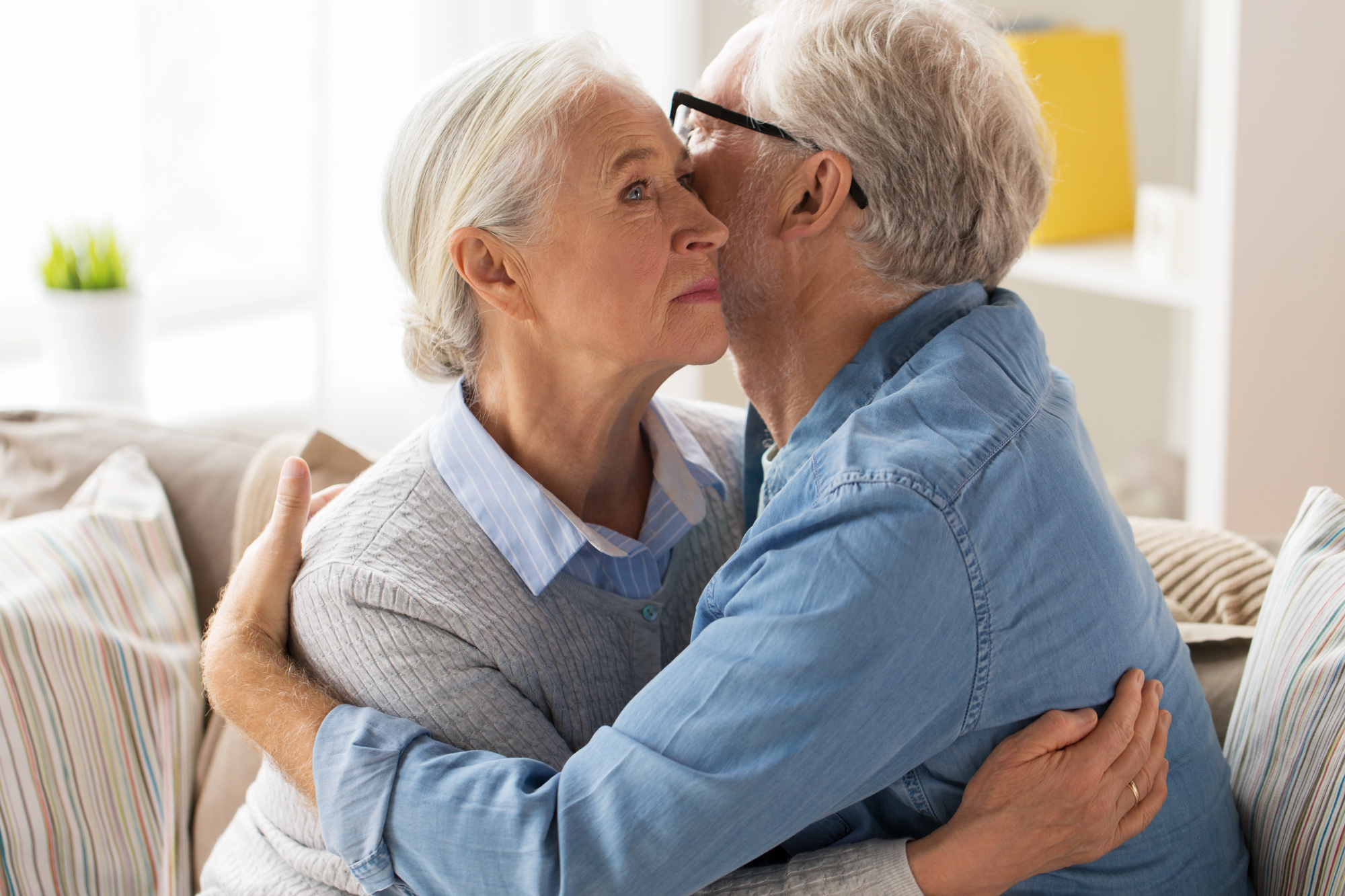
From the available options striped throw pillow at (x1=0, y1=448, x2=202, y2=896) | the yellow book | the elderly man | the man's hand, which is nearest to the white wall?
the yellow book

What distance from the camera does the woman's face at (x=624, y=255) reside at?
1185mm

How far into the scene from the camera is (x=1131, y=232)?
106 inches

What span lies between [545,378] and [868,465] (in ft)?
1.41

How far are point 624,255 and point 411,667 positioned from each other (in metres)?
0.44

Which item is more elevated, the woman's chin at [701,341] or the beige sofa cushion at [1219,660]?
the woman's chin at [701,341]

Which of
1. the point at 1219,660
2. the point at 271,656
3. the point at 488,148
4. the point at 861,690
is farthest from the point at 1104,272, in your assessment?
the point at 271,656

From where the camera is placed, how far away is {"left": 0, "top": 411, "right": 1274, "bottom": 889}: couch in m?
1.48

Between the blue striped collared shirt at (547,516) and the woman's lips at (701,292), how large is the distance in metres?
0.24

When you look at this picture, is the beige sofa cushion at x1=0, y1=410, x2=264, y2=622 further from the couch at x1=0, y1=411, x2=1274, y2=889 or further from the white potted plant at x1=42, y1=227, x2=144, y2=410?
the white potted plant at x1=42, y1=227, x2=144, y2=410

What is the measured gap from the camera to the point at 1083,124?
8.32ft

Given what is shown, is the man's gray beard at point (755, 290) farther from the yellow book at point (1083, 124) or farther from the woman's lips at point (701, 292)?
the yellow book at point (1083, 124)

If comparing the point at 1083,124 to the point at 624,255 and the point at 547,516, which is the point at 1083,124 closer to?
the point at 624,255

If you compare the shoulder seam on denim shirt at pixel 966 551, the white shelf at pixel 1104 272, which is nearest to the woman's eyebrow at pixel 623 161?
the shoulder seam on denim shirt at pixel 966 551

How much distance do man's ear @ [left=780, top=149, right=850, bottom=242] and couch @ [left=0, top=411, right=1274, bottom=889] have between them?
654mm
